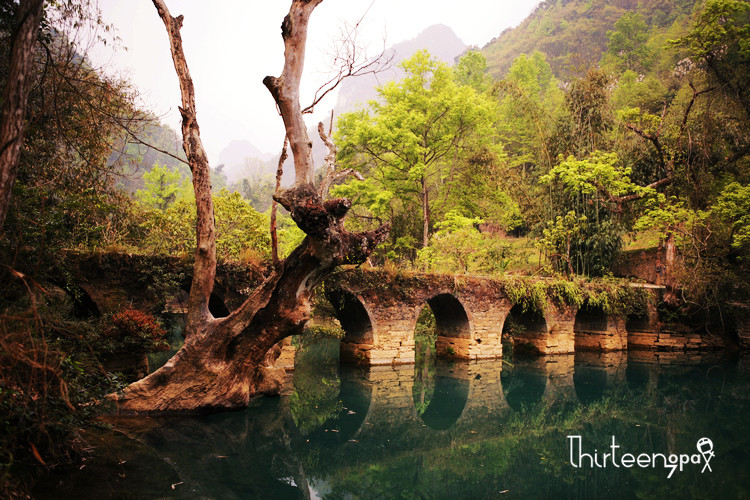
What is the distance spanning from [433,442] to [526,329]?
11.5 metres

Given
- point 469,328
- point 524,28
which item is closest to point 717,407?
point 469,328

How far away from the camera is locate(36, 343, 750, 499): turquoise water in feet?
19.4

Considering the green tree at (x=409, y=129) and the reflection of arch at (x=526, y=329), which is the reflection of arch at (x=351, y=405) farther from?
the green tree at (x=409, y=129)

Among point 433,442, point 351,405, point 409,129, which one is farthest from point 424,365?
point 409,129

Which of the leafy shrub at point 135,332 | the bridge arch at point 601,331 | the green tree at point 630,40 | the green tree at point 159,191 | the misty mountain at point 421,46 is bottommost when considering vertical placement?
the bridge arch at point 601,331

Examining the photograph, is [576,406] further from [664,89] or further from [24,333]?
[664,89]

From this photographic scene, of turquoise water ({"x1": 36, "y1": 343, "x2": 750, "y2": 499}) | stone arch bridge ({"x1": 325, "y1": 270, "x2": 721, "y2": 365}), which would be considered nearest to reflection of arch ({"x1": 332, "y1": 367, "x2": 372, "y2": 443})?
turquoise water ({"x1": 36, "y1": 343, "x2": 750, "y2": 499})

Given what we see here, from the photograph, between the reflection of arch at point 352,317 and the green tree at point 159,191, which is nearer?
the reflection of arch at point 352,317

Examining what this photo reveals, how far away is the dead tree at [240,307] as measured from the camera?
780 cm

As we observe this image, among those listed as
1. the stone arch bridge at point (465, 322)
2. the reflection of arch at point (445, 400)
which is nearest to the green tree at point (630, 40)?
the stone arch bridge at point (465, 322)

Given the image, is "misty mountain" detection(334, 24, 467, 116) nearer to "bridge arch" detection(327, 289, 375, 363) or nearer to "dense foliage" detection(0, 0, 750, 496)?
"dense foliage" detection(0, 0, 750, 496)

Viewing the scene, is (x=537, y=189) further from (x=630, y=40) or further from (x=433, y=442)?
(x=630, y=40)

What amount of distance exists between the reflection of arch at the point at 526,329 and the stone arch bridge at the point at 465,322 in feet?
0.12

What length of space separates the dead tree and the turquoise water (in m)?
0.58
